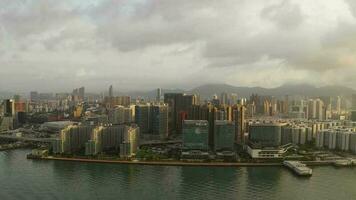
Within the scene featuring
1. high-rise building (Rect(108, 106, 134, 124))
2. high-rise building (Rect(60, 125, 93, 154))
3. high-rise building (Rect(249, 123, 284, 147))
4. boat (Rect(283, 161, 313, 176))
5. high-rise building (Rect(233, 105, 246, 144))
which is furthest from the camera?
high-rise building (Rect(108, 106, 134, 124))

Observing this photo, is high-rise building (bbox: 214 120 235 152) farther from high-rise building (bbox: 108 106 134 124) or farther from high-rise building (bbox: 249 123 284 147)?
high-rise building (bbox: 108 106 134 124)

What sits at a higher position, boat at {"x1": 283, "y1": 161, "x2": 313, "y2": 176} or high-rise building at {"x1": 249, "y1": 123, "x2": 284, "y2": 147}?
high-rise building at {"x1": 249, "y1": 123, "x2": 284, "y2": 147}

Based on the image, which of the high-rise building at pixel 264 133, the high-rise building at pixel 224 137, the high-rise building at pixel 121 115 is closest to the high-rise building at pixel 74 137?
the high-rise building at pixel 224 137

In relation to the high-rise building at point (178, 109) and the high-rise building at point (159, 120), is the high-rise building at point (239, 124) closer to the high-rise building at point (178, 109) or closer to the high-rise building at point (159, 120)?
the high-rise building at point (159, 120)

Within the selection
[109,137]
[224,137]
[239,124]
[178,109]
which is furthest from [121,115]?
[224,137]

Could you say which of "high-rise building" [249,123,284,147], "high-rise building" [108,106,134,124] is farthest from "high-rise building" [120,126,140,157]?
"high-rise building" [108,106,134,124]

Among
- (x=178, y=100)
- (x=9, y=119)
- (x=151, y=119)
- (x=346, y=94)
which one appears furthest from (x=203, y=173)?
(x=346, y=94)

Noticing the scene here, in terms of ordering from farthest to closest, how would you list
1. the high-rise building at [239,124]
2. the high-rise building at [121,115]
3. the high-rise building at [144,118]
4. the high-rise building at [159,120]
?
the high-rise building at [121,115] < the high-rise building at [144,118] < the high-rise building at [159,120] < the high-rise building at [239,124]

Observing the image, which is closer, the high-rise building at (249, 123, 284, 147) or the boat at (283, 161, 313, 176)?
the boat at (283, 161, 313, 176)

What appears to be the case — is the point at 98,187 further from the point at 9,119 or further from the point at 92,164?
the point at 9,119
